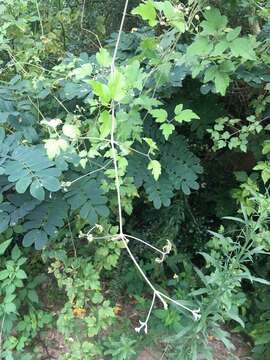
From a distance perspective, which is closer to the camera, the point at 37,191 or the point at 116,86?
the point at 116,86

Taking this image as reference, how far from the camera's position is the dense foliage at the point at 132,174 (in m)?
1.63

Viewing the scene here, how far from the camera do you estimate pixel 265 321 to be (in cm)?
220

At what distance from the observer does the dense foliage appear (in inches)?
64.3

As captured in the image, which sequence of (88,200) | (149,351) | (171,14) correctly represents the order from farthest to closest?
1. (149,351)
2. (88,200)
3. (171,14)

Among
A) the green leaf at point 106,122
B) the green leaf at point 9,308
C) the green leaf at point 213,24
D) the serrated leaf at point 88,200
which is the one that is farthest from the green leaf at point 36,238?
the green leaf at point 213,24

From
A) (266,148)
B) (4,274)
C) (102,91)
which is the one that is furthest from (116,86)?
(4,274)

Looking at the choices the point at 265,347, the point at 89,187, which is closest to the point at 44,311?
the point at 89,187

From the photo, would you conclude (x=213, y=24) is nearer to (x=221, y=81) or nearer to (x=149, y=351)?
(x=221, y=81)

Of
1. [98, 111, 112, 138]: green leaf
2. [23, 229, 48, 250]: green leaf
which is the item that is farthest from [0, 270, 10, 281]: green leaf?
[98, 111, 112, 138]: green leaf

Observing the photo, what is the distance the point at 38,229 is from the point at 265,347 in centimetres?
126

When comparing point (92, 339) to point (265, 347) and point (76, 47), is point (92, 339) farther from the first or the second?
point (76, 47)

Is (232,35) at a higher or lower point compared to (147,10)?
lower

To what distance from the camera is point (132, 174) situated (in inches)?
79.0

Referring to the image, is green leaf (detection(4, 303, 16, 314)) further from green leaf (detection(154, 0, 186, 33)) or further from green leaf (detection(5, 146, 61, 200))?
green leaf (detection(154, 0, 186, 33))
